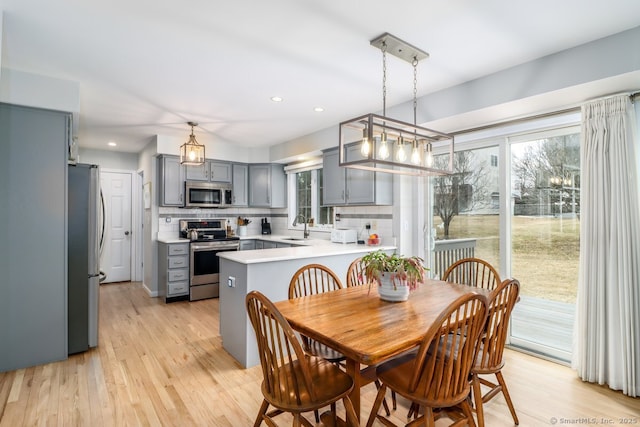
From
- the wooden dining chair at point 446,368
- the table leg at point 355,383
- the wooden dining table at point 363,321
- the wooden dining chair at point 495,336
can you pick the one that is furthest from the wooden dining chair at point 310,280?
the wooden dining chair at point 495,336

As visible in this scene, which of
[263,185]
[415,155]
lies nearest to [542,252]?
[415,155]

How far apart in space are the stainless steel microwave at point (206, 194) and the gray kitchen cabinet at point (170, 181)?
0.34ft

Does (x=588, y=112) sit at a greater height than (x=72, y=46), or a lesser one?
lesser

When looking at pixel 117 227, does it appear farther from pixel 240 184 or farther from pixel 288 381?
pixel 288 381

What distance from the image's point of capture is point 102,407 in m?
2.29

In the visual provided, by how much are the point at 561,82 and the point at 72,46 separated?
3569 mm

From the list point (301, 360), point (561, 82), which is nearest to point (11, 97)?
point (301, 360)

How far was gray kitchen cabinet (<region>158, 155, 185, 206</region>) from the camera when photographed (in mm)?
5062

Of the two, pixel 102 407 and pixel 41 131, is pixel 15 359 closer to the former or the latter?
pixel 102 407

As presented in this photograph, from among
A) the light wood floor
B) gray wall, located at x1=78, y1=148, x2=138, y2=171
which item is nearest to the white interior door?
gray wall, located at x1=78, y1=148, x2=138, y2=171

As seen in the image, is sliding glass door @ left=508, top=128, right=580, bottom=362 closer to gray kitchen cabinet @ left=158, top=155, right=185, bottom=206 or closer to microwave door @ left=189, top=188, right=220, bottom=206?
microwave door @ left=189, top=188, right=220, bottom=206

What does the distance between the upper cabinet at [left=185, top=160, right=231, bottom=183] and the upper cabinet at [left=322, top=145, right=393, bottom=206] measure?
195 cm

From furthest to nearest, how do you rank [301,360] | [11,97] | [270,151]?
[270,151]
[11,97]
[301,360]

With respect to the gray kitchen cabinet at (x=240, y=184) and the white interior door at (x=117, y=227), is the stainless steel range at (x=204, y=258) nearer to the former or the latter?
the gray kitchen cabinet at (x=240, y=184)
